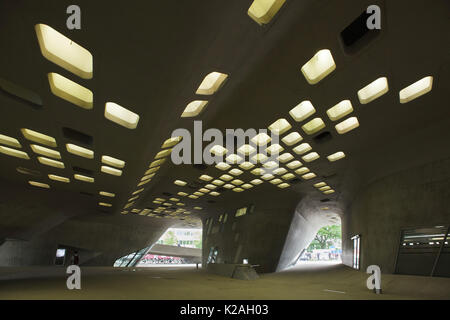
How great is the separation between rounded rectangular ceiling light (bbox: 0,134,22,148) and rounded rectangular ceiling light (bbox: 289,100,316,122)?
40.1 ft

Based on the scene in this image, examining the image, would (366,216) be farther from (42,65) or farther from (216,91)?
(42,65)

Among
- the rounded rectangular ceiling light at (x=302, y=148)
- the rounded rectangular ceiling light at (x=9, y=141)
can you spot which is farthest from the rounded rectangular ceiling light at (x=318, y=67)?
the rounded rectangular ceiling light at (x=9, y=141)

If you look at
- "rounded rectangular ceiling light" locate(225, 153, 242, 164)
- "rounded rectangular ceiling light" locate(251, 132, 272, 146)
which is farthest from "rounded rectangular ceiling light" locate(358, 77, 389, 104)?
"rounded rectangular ceiling light" locate(225, 153, 242, 164)

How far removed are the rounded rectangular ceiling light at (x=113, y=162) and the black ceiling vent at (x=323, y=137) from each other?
10.5m

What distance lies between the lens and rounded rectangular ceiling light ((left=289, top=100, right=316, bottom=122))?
1281 cm

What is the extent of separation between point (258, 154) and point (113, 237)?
112 feet

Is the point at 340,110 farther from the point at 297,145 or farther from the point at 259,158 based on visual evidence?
the point at 259,158

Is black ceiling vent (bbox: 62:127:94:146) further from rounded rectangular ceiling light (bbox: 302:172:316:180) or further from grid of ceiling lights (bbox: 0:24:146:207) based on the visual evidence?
rounded rectangular ceiling light (bbox: 302:172:316:180)

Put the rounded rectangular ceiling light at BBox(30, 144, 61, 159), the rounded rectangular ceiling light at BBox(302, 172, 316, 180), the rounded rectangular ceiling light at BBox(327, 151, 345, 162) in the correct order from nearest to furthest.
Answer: the rounded rectangular ceiling light at BBox(30, 144, 61, 159)
the rounded rectangular ceiling light at BBox(327, 151, 345, 162)
the rounded rectangular ceiling light at BBox(302, 172, 316, 180)

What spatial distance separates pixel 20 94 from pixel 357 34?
10.4m

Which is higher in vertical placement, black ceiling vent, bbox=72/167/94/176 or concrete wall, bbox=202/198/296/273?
black ceiling vent, bbox=72/167/94/176

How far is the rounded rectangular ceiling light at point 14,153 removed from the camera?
1405 cm
